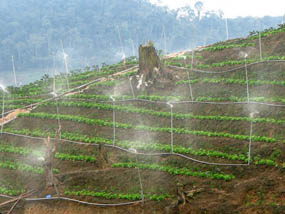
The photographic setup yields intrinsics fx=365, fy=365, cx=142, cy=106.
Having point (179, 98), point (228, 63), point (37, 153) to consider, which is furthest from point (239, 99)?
point (37, 153)

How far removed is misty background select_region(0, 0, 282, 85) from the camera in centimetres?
4772

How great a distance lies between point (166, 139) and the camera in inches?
519

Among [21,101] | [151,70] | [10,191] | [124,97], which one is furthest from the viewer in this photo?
[21,101]

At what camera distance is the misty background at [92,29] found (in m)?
47.7

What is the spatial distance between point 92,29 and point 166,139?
138 ft

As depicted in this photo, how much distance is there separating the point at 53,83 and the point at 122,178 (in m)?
10.9

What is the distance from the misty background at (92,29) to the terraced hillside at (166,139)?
29391mm

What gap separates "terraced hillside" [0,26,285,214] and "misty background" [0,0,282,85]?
96.4ft

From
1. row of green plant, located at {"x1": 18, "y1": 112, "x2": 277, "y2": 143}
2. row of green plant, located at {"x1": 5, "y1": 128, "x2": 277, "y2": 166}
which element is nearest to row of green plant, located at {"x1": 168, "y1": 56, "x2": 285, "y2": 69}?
row of green plant, located at {"x1": 18, "y1": 112, "x2": 277, "y2": 143}

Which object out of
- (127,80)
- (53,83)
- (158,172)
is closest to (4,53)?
(53,83)

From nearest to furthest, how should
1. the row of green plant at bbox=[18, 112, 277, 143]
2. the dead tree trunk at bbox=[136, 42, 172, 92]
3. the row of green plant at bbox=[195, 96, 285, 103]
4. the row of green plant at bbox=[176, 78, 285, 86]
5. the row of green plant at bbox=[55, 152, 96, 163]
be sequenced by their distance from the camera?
the row of green plant at bbox=[18, 112, 277, 143] → the row of green plant at bbox=[55, 152, 96, 163] → the row of green plant at bbox=[195, 96, 285, 103] → the row of green plant at bbox=[176, 78, 285, 86] → the dead tree trunk at bbox=[136, 42, 172, 92]

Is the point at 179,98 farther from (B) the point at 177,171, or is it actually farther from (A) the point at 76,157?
(A) the point at 76,157

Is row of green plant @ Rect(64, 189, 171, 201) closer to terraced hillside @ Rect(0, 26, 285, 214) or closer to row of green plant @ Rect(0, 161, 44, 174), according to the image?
terraced hillside @ Rect(0, 26, 285, 214)

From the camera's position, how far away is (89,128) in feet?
49.0
